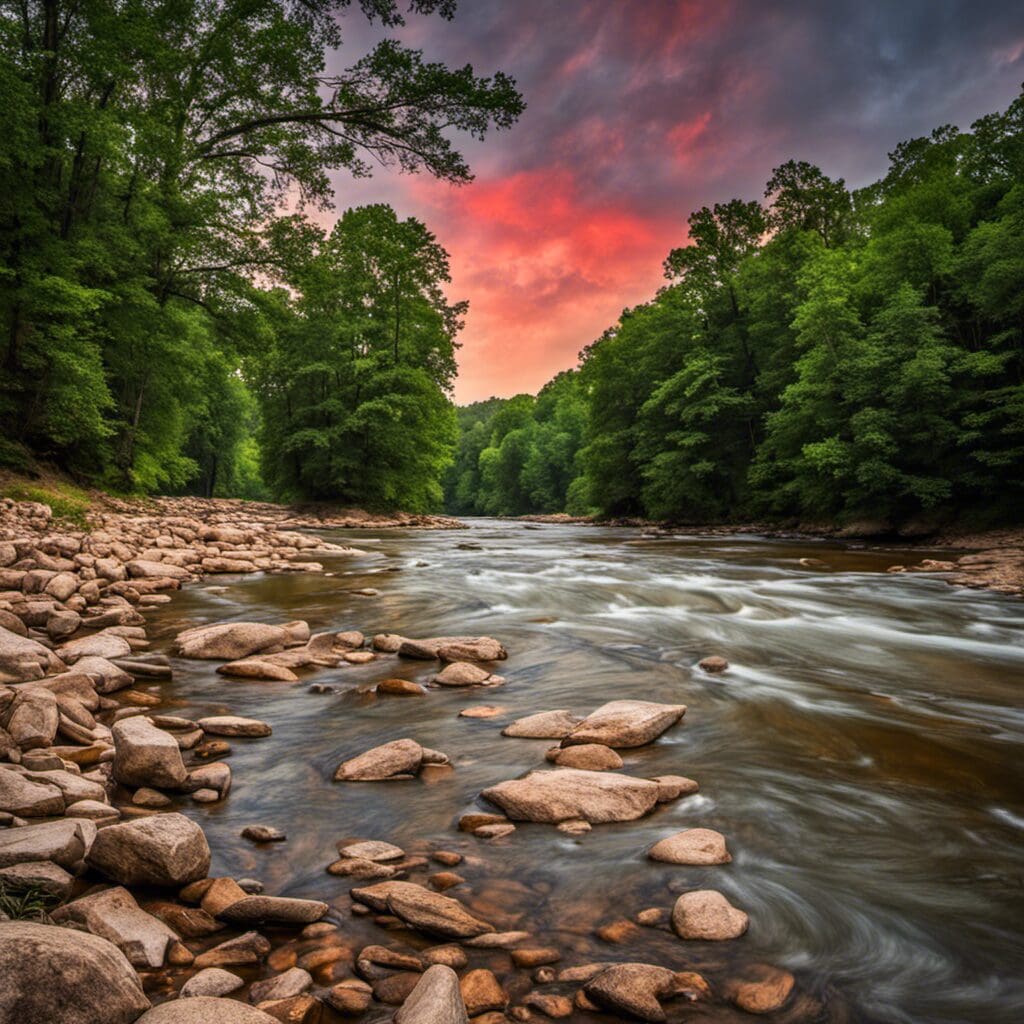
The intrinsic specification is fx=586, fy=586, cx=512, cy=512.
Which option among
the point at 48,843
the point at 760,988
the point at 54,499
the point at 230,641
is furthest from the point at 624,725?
the point at 54,499

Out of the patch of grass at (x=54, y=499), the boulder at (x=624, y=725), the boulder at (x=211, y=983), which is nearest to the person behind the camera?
the boulder at (x=211, y=983)

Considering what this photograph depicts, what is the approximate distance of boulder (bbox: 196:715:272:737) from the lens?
347 centimetres

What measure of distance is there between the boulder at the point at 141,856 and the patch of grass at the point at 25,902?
0.69 feet

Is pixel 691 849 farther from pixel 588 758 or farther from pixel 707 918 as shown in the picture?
pixel 588 758

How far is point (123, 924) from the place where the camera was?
165 centimetres

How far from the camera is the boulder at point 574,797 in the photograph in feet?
8.53

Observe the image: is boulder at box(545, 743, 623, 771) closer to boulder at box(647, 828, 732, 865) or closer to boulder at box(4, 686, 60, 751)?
boulder at box(647, 828, 732, 865)

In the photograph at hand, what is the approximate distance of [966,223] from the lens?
789 inches

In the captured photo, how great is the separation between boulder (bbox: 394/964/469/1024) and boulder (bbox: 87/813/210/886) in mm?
938

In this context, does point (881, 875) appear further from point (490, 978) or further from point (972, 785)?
point (490, 978)

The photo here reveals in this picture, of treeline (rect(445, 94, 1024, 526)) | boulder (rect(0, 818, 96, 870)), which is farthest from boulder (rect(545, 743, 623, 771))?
treeline (rect(445, 94, 1024, 526))

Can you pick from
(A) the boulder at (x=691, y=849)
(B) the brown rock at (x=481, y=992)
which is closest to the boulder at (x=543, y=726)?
(A) the boulder at (x=691, y=849)

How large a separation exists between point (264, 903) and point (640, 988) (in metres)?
1.16

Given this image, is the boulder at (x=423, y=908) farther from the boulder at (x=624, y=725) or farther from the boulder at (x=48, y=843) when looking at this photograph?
the boulder at (x=624, y=725)
